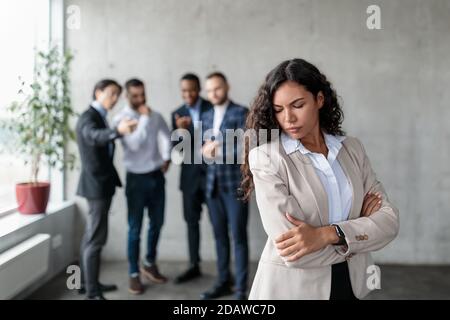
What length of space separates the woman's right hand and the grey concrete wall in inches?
94.5

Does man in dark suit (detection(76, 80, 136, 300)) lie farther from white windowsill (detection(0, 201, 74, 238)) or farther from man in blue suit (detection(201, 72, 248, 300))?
man in blue suit (detection(201, 72, 248, 300))

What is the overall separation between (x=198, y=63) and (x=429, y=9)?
200cm

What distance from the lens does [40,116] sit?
9.45ft

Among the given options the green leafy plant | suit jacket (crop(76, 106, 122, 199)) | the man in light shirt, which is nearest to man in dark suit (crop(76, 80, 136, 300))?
suit jacket (crop(76, 106, 122, 199))

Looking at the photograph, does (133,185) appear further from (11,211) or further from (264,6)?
(264,6)

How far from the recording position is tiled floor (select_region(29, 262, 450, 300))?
112 inches

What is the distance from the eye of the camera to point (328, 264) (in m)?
1.09

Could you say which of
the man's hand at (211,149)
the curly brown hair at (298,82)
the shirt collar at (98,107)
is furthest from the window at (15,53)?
the curly brown hair at (298,82)

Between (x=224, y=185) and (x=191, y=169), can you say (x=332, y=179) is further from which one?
(x=191, y=169)

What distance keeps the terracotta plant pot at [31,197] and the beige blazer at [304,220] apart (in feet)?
7.41

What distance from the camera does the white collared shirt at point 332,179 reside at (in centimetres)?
110

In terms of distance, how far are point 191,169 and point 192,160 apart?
0.08 meters

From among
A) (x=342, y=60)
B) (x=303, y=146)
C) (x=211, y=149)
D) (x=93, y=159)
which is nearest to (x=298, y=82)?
(x=303, y=146)

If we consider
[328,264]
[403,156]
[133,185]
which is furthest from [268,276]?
[403,156]
